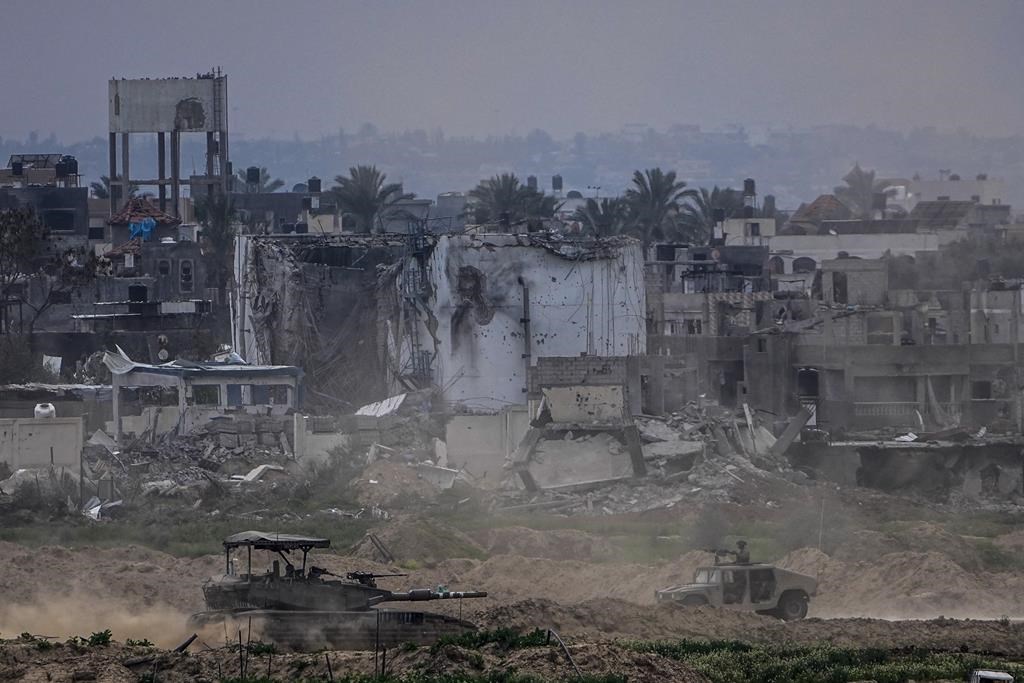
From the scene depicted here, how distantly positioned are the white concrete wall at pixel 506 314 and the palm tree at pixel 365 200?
2765 cm

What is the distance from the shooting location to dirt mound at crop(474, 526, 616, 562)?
41.6 meters

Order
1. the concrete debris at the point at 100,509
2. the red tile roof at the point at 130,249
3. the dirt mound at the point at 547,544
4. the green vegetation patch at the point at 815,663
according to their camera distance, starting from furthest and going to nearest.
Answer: the red tile roof at the point at 130,249, the concrete debris at the point at 100,509, the dirt mound at the point at 547,544, the green vegetation patch at the point at 815,663

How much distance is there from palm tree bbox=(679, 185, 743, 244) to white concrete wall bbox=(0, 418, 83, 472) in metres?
58.6

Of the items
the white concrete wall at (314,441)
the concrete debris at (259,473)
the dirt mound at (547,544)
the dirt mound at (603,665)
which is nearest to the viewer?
the dirt mound at (603,665)

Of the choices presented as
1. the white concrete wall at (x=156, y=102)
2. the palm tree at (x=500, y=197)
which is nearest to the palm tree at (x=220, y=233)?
the white concrete wall at (x=156, y=102)

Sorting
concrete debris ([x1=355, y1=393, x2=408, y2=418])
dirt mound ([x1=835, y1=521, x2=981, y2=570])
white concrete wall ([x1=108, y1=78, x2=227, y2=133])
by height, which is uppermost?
white concrete wall ([x1=108, y1=78, x2=227, y2=133])

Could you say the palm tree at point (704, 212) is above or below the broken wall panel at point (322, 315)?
above

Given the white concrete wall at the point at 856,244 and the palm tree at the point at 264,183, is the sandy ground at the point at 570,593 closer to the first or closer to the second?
the white concrete wall at the point at 856,244

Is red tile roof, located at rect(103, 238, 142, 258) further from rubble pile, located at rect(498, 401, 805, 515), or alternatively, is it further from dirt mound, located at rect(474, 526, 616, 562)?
dirt mound, located at rect(474, 526, 616, 562)

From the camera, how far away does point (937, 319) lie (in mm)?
71500

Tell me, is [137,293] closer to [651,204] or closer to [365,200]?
[365,200]

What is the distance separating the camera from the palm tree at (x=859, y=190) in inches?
5177

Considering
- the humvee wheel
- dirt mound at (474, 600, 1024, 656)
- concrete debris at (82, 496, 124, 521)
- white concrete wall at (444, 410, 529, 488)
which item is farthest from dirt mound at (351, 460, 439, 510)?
the humvee wheel

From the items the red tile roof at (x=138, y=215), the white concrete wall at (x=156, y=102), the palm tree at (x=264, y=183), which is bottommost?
the red tile roof at (x=138, y=215)
